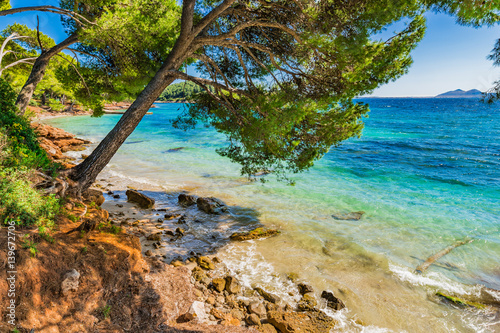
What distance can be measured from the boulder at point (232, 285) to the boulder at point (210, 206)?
13.6ft

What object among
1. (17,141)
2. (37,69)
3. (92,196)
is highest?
(37,69)

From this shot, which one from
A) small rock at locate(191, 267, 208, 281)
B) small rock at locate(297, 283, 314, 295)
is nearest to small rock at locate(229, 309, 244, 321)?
small rock at locate(191, 267, 208, 281)

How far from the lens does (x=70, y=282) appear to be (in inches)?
140

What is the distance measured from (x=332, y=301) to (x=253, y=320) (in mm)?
1870

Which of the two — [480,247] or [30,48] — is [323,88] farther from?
[30,48]

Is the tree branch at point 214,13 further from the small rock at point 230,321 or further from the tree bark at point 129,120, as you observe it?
the small rock at point 230,321

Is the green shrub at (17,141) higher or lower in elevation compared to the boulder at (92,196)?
higher

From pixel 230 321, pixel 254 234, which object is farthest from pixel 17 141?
pixel 254 234

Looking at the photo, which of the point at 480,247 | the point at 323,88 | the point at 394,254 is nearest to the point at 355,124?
the point at 323,88

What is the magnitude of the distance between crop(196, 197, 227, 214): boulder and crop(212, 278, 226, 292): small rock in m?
4.15

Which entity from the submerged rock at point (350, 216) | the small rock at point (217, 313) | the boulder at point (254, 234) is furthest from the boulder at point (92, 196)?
the submerged rock at point (350, 216)

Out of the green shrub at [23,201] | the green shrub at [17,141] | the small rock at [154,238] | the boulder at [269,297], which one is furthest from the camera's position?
the small rock at [154,238]

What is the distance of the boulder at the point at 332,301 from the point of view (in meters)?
5.01

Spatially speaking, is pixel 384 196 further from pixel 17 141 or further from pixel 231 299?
pixel 17 141
